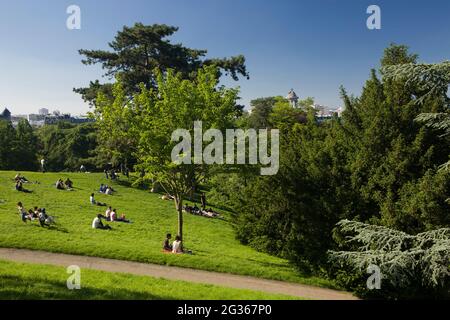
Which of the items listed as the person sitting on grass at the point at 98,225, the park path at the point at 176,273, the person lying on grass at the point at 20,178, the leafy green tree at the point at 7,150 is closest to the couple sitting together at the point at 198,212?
the person sitting on grass at the point at 98,225

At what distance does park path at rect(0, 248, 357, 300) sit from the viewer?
18250mm

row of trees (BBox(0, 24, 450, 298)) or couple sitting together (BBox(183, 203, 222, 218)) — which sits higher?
row of trees (BBox(0, 24, 450, 298))

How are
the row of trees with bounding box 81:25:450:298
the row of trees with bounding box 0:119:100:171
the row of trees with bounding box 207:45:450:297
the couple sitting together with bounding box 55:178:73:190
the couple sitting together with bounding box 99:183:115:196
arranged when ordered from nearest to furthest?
the row of trees with bounding box 207:45:450:297, the row of trees with bounding box 81:25:450:298, the couple sitting together with bounding box 55:178:73:190, the couple sitting together with bounding box 99:183:115:196, the row of trees with bounding box 0:119:100:171

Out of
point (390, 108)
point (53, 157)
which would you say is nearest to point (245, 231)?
point (390, 108)

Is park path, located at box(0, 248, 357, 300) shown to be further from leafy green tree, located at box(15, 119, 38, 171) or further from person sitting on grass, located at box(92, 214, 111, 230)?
leafy green tree, located at box(15, 119, 38, 171)

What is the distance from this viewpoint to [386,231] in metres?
11.8

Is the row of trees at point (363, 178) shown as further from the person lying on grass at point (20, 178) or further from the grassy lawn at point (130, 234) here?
the person lying on grass at point (20, 178)

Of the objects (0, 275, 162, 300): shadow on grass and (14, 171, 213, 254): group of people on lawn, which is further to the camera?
(14, 171, 213, 254): group of people on lawn

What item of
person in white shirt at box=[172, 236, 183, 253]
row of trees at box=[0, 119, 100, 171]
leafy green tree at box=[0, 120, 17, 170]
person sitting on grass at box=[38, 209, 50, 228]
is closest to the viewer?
person in white shirt at box=[172, 236, 183, 253]

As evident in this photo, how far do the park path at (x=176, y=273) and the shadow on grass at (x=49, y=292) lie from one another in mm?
4225

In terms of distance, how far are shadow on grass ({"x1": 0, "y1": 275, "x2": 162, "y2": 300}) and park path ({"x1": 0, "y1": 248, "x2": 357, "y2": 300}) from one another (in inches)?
166

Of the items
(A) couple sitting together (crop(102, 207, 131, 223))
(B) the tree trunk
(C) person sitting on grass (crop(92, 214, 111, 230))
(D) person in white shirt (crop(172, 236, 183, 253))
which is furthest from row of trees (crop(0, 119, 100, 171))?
(D) person in white shirt (crop(172, 236, 183, 253))

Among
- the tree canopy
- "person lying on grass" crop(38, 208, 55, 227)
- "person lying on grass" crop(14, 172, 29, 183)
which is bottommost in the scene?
"person lying on grass" crop(38, 208, 55, 227)

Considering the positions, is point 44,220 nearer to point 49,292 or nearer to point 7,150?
point 49,292
